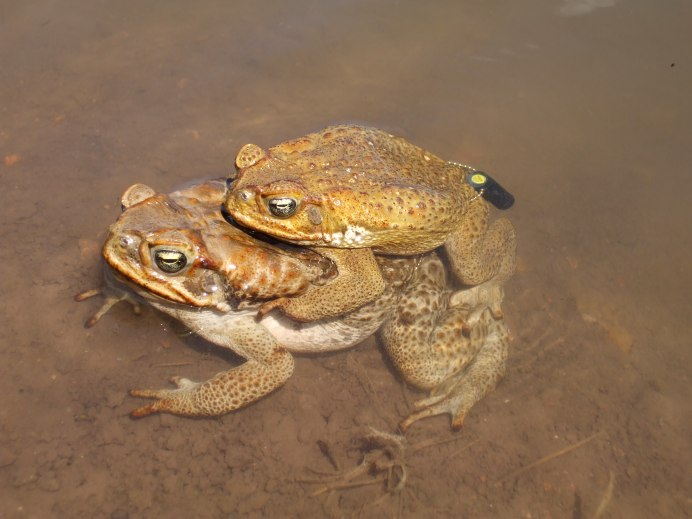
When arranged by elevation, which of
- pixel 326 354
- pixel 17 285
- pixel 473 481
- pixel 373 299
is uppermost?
pixel 373 299

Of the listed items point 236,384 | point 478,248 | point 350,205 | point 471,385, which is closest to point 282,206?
point 350,205

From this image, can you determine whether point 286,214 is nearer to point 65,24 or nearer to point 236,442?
point 236,442

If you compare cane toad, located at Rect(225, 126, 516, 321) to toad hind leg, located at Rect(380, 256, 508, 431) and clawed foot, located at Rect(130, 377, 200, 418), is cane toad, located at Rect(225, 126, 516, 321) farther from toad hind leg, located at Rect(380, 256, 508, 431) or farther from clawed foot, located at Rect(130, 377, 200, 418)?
clawed foot, located at Rect(130, 377, 200, 418)

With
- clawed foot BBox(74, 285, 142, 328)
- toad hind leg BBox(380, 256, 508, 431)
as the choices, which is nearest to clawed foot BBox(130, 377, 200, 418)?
clawed foot BBox(74, 285, 142, 328)

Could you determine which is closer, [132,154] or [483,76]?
[132,154]

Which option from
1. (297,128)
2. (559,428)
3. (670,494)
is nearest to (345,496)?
(559,428)

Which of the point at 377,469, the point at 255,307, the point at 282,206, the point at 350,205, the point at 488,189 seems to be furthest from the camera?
the point at 488,189

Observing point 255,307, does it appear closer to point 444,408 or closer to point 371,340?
point 371,340
